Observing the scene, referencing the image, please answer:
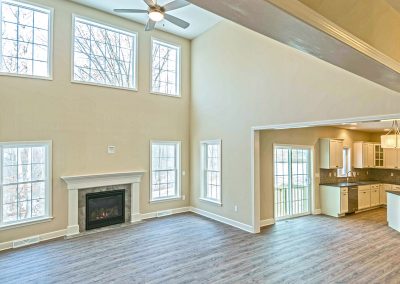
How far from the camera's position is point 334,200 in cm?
716

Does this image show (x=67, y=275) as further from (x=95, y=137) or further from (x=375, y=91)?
(x=375, y=91)

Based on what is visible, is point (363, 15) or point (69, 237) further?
point (69, 237)

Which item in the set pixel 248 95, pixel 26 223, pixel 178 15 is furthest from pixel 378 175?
pixel 26 223

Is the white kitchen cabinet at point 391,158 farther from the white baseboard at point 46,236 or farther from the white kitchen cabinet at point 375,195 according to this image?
the white baseboard at point 46,236

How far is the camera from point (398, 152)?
861 centimetres

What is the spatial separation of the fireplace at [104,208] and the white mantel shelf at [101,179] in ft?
0.82

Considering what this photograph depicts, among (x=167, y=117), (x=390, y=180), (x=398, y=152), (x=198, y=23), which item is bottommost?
(x=390, y=180)

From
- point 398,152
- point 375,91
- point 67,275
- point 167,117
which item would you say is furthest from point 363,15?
point 398,152

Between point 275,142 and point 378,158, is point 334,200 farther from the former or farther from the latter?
point 378,158

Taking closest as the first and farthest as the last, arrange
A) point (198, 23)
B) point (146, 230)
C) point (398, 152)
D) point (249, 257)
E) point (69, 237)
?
point (249, 257) < point (69, 237) < point (146, 230) < point (198, 23) < point (398, 152)

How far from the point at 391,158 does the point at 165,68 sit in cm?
809

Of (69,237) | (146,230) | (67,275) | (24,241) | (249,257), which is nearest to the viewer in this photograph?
(67,275)

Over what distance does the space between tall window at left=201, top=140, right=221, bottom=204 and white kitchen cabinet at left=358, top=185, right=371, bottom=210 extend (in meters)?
4.36

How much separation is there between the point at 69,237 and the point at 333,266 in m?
5.09
